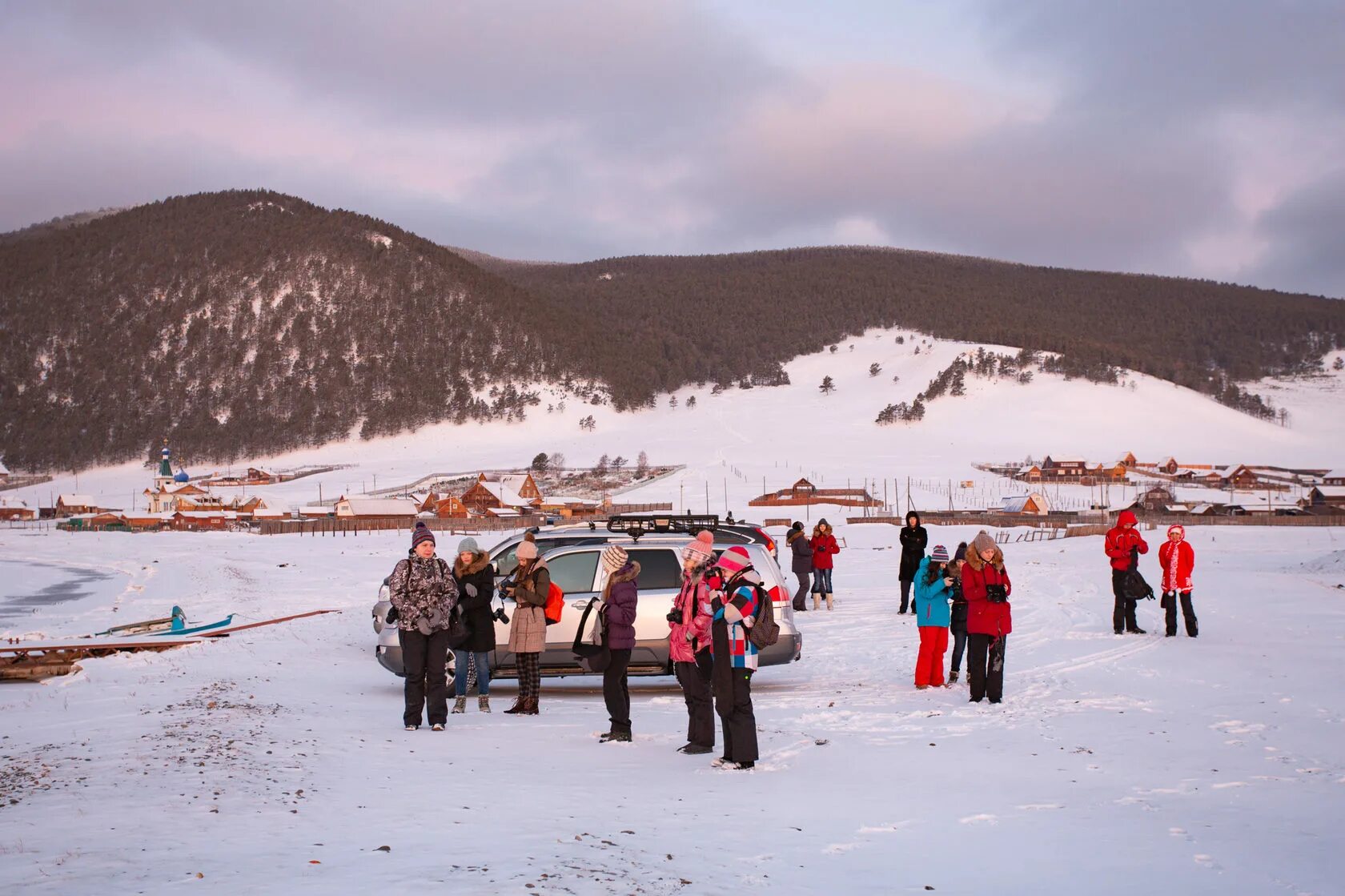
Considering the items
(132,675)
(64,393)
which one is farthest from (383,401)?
(132,675)

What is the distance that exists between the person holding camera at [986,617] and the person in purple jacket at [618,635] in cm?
371

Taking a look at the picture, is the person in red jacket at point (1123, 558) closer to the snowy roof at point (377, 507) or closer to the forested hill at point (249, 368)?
the snowy roof at point (377, 507)

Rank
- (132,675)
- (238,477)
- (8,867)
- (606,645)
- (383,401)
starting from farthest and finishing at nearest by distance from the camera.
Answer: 1. (383,401)
2. (238,477)
3. (132,675)
4. (606,645)
5. (8,867)

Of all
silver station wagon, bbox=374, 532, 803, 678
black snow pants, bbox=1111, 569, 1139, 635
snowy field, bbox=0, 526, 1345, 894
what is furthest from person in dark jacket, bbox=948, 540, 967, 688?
black snow pants, bbox=1111, 569, 1139, 635

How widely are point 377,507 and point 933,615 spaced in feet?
276

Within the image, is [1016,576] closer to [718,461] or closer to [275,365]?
[718,461]

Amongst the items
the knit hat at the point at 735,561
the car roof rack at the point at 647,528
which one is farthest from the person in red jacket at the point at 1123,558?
the knit hat at the point at 735,561

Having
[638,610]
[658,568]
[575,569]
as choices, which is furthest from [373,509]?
[638,610]

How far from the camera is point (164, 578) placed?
37.2 m

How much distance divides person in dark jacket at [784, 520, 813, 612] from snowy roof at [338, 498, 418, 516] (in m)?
72.7

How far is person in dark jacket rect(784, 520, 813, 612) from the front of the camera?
22.0 meters

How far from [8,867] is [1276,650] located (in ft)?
46.9

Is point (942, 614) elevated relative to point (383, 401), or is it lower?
lower

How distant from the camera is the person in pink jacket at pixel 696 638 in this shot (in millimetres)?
8992
